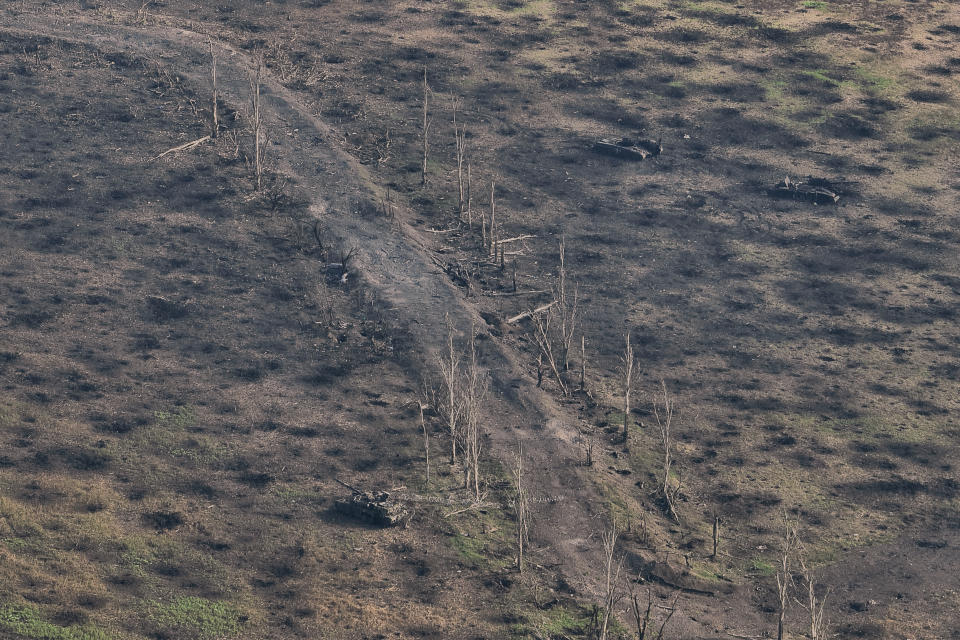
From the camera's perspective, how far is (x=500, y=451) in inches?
1919

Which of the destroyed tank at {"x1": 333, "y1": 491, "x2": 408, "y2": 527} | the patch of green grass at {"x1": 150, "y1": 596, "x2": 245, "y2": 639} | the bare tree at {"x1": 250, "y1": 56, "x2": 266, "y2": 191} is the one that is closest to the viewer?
the patch of green grass at {"x1": 150, "y1": 596, "x2": 245, "y2": 639}

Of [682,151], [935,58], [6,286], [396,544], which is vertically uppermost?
[935,58]

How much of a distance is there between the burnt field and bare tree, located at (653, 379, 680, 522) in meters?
0.36

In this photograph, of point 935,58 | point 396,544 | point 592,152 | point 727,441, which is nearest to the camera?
point 396,544

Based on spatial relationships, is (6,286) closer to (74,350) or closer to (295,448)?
(74,350)

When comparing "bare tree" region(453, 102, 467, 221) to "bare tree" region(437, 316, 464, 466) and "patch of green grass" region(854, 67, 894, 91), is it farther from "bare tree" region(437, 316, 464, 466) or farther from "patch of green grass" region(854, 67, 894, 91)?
"patch of green grass" region(854, 67, 894, 91)

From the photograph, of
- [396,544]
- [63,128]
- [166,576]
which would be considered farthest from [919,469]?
[63,128]

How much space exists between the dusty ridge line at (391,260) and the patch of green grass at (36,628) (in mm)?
17187

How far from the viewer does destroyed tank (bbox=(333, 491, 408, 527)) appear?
43344mm

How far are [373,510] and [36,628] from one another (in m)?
13.8

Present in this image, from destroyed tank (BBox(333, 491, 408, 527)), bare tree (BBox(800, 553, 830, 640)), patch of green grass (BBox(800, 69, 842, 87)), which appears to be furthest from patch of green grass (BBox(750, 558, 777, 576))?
patch of green grass (BBox(800, 69, 842, 87))

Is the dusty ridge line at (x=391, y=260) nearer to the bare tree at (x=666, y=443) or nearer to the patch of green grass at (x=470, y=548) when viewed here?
the patch of green grass at (x=470, y=548)

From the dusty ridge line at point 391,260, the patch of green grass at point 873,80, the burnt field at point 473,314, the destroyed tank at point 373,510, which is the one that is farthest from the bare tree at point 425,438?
the patch of green grass at point 873,80

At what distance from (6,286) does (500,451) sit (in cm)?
2692
